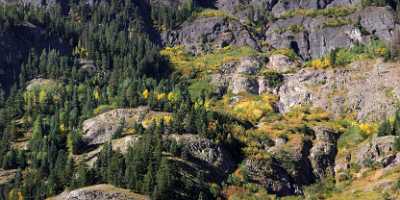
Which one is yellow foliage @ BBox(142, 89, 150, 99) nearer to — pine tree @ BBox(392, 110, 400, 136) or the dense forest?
the dense forest

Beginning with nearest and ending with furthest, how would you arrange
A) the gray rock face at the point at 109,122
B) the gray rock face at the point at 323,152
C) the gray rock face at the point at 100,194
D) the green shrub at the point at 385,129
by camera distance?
the gray rock face at the point at 100,194 < the gray rock face at the point at 323,152 < the gray rock face at the point at 109,122 < the green shrub at the point at 385,129

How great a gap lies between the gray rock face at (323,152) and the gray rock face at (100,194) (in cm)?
5146

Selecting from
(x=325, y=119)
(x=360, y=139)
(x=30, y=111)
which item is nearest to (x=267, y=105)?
(x=325, y=119)

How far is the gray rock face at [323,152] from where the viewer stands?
16525cm

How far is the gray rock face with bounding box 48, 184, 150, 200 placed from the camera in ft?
428

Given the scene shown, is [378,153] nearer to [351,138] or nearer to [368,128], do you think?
[351,138]

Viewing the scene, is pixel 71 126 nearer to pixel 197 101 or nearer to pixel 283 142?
pixel 197 101

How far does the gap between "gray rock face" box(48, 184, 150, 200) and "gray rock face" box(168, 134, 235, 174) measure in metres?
23.6

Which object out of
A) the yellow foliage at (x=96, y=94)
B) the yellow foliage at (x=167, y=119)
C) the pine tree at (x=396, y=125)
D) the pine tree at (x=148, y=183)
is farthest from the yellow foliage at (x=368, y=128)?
the yellow foliage at (x=96, y=94)

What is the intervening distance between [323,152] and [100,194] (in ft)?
208

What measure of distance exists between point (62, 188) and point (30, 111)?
52.2 m

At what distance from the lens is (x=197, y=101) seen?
197250 mm

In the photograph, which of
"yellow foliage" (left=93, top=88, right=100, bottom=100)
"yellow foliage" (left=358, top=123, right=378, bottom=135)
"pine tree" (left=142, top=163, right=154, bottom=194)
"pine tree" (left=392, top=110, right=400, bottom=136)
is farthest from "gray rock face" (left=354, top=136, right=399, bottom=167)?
"yellow foliage" (left=93, top=88, right=100, bottom=100)

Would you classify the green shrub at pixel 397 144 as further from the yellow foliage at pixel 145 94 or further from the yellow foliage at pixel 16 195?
the yellow foliage at pixel 16 195
